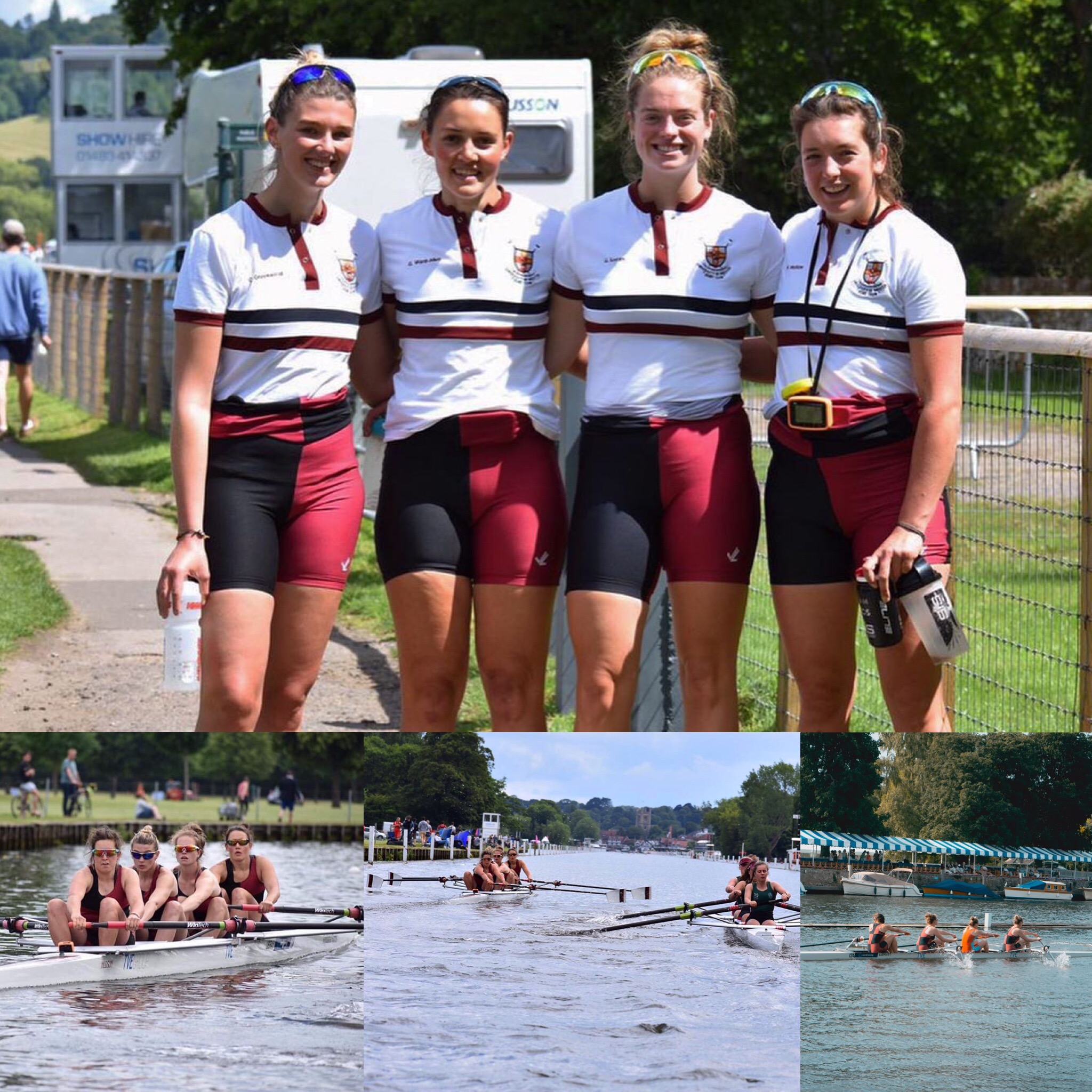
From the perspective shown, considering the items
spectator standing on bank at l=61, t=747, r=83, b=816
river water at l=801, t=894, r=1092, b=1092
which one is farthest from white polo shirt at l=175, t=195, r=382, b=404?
river water at l=801, t=894, r=1092, b=1092

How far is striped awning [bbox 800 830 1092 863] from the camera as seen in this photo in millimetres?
3588

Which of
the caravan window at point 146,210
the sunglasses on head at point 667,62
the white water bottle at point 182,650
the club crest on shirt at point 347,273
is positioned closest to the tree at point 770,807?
the club crest on shirt at point 347,273

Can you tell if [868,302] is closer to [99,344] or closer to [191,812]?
[191,812]

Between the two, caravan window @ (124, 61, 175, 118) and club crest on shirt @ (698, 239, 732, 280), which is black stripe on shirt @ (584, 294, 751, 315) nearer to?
club crest on shirt @ (698, 239, 732, 280)

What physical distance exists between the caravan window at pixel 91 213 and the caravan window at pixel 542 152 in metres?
29.0

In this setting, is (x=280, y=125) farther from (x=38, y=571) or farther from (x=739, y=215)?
(x=38, y=571)

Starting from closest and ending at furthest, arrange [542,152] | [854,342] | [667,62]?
[854,342]
[667,62]
[542,152]

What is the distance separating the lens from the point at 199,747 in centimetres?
374

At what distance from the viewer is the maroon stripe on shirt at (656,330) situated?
475 centimetres

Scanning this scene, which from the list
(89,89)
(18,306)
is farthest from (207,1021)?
(89,89)

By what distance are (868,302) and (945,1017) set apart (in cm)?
183

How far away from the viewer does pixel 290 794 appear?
3645 millimetres

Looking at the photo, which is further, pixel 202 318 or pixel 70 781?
pixel 202 318

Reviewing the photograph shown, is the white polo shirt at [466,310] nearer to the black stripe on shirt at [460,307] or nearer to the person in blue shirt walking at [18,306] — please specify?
the black stripe on shirt at [460,307]
